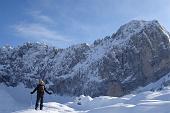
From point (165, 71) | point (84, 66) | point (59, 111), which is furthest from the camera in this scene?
point (84, 66)

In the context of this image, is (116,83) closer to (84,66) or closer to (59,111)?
(84,66)

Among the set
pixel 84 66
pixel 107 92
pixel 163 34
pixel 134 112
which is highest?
pixel 163 34

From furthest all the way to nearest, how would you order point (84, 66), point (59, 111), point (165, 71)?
1. point (84, 66)
2. point (165, 71)
3. point (59, 111)

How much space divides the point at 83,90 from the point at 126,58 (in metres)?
24.7

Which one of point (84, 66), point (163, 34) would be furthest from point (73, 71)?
point (163, 34)

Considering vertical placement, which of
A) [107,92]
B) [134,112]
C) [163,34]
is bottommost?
[134,112]

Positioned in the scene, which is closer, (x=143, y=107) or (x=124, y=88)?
(x=143, y=107)

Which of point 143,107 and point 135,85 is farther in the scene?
point 135,85

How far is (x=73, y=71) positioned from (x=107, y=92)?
28.6m

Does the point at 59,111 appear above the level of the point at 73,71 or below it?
below

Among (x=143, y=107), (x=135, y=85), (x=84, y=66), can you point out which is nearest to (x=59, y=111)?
(x=143, y=107)

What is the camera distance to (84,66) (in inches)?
Result: 7554

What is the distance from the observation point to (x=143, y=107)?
24.3 meters

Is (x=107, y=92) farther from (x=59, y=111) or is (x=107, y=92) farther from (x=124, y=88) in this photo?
(x=59, y=111)
